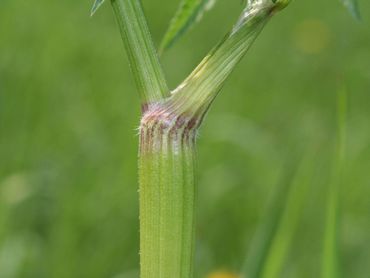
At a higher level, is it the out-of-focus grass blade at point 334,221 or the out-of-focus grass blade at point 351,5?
the out-of-focus grass blade at point 351,5

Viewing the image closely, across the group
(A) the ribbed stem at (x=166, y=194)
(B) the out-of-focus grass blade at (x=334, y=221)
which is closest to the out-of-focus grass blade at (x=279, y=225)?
(B) the out-of-focus grass blade at (x=334, y=221)

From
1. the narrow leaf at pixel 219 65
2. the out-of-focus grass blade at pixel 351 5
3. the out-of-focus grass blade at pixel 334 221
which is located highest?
the out-of-focus grass blade at pixel 351 5

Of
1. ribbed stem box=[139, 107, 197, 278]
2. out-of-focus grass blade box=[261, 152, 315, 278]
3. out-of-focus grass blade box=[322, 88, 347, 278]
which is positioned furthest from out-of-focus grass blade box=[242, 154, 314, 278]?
ribbed stem box=[139, 107, 197, 278]

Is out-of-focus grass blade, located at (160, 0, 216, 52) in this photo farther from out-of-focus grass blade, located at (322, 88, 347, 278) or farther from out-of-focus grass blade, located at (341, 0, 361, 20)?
out-of-focus grass blade, located at (322, 88, 347, 278)

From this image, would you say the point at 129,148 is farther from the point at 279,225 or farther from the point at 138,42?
the point at 138,42

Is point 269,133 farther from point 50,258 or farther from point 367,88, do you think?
point 50,258

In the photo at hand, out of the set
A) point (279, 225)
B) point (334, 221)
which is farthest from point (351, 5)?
point (279, 225)

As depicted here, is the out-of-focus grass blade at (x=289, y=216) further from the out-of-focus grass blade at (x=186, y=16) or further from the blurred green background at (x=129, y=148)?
the out-of-focus grass blade at (x=186, y=16)
